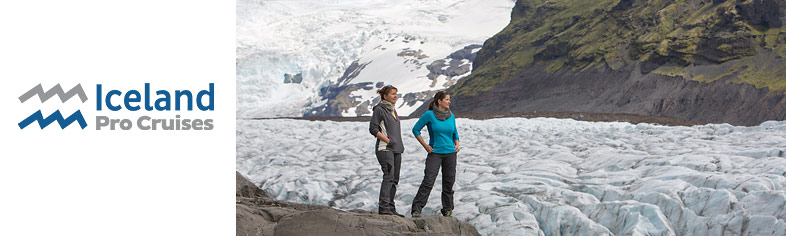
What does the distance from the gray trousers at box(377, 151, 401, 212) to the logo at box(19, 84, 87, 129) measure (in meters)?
3.12

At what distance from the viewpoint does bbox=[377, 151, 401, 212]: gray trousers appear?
7.30 metres

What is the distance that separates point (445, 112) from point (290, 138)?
11.8 m

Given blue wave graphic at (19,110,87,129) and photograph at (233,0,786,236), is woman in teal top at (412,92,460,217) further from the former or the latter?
blue wave graphic at (19,110,87,129)

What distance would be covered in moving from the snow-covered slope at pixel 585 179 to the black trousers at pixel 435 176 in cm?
48

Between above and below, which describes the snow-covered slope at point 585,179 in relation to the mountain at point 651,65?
below

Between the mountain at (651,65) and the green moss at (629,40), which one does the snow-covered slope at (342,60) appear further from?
the mountain at (651,65)

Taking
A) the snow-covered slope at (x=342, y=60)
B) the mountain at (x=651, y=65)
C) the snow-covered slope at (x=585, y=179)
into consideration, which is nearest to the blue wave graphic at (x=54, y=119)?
the snow-covered slope at (x=585, y=179)

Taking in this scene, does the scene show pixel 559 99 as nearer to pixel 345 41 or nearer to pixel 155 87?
pixel 155 87

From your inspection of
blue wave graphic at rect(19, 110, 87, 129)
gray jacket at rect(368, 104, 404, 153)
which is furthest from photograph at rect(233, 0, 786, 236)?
blue wave graphic at rect(19, 110, 87, 129)

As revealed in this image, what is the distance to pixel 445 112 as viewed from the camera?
24.4 feet

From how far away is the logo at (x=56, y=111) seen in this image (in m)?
4.73

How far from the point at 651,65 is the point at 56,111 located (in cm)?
4897

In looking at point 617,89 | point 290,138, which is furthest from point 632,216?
point 617,89

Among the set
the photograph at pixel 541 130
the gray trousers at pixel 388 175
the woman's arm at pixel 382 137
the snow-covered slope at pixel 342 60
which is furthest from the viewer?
the snow-covered slope at pixel 342 60
